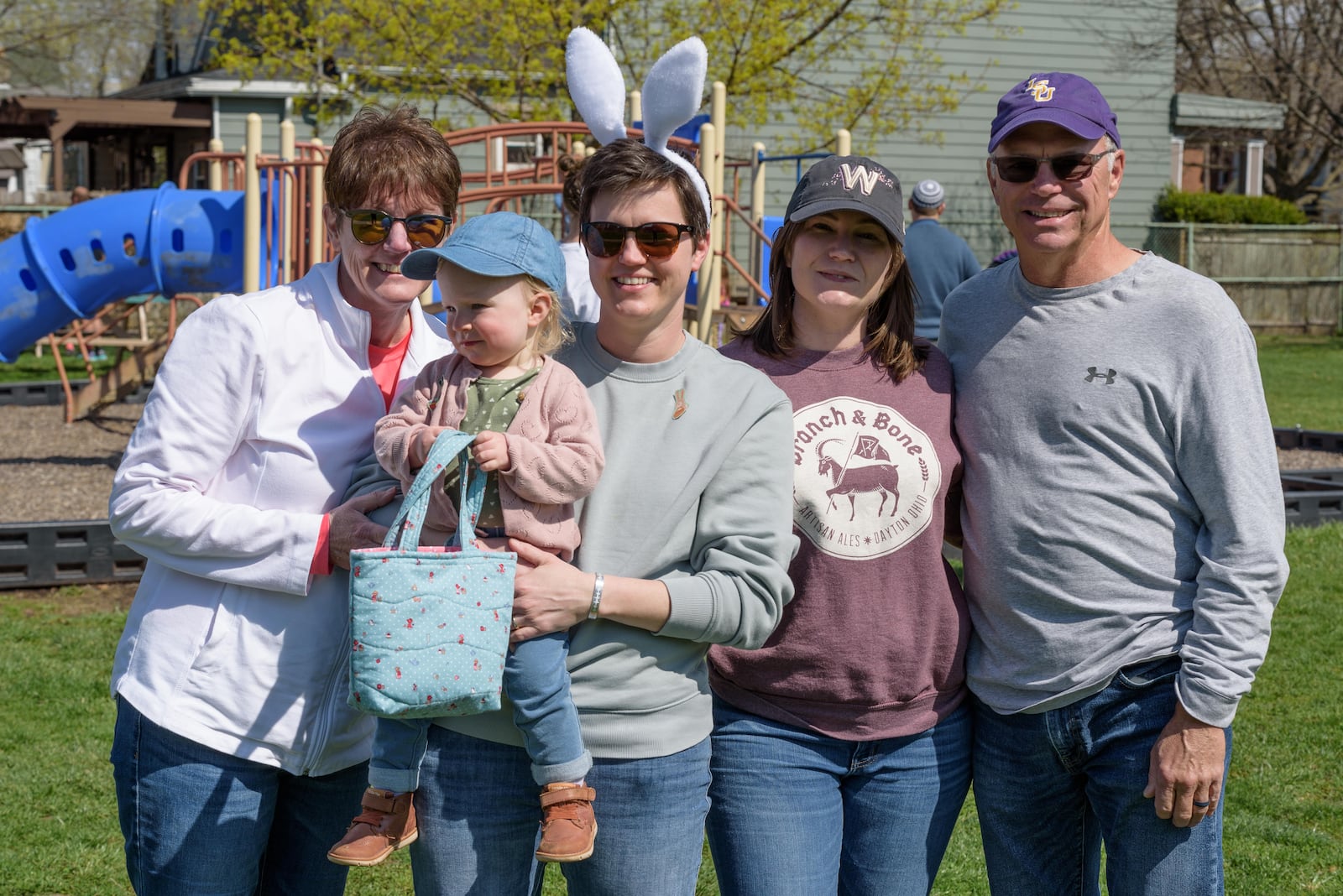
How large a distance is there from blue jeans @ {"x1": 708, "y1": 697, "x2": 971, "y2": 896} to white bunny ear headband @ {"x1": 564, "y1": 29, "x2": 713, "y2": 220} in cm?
105

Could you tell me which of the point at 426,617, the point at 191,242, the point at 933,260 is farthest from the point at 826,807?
the point at 191,242

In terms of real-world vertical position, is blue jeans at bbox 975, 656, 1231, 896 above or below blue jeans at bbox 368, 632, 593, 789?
below

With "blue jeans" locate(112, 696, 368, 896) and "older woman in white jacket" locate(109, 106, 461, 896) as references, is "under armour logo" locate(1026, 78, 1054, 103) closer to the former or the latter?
"older woman in white jacket" locate(109, 106, 461, 896)

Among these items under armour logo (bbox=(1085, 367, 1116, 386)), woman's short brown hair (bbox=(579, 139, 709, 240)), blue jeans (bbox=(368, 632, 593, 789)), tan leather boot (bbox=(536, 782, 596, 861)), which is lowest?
tan leather boot (bbox=(536, 782, 596, 861))

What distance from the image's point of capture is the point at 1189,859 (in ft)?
8.21

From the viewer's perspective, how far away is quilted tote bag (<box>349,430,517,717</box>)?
2.09 meters

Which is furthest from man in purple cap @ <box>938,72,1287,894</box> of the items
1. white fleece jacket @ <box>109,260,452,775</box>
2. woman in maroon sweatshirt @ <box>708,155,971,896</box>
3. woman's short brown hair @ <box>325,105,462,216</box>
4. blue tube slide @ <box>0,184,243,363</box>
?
blue tube slide @ <box>0,184,243,363</box>

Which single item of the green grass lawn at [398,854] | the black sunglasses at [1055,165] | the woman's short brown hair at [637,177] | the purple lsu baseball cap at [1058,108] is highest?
the purple lsu baseball cap at [1058,108]

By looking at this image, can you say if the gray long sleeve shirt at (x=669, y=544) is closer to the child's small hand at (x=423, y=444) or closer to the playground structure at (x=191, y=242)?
the child's small hand at (x=423, y=444)

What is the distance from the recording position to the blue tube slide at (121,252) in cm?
986

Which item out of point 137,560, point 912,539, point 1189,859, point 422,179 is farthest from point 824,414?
point 137,560

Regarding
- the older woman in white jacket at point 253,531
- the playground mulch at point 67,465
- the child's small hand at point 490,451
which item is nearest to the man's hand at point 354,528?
the older woman in white jacket at point 253,531

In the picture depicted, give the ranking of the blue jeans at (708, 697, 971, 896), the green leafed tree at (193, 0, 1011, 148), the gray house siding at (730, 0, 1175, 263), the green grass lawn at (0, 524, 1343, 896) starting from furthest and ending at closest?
1. the gray house siding at (730, 0, 1175, 263)
2. the green leafed tree at (193, 0, 1011, 148)
3. the green grass lawn at (0, 524, 1343, 896)
4. the blue jeans at (708, 697, 971, 896)

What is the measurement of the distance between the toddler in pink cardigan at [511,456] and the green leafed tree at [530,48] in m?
12.6
